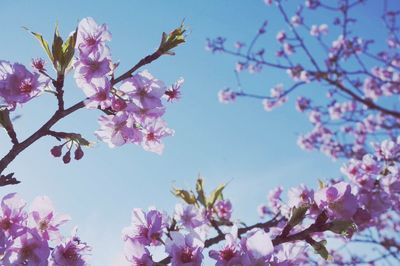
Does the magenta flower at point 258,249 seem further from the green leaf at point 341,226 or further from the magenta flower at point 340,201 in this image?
the magenta flower at point 340,201

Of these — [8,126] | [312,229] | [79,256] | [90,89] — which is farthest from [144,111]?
[312,229]

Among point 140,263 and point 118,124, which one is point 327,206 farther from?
point 118,124

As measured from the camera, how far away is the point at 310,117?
13.2m

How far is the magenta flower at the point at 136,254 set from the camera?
1642 mm

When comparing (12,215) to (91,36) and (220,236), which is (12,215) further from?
(220,236)

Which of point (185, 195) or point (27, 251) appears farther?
point (185, 195)

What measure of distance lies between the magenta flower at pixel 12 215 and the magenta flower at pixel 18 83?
0.46 m

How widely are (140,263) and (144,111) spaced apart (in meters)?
0.82

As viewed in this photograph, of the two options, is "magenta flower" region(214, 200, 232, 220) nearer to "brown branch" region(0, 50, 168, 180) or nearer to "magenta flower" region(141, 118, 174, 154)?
"magenta flower" region(141, 118, 174, 154)

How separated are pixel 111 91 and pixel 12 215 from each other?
74 centimetres

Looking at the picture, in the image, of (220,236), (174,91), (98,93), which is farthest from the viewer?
(220,236)

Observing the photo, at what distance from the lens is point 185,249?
1.65 meters

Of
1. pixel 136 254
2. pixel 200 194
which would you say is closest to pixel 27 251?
pixel 136 254

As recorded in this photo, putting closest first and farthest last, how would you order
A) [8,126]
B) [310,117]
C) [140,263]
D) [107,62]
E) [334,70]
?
[140,263] < [8,126] < [107,62] < [334,70] < [310,117]
